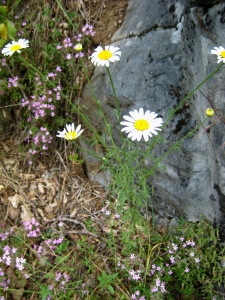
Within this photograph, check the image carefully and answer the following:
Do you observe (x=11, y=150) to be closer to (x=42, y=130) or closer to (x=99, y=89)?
(x=42, y=130)

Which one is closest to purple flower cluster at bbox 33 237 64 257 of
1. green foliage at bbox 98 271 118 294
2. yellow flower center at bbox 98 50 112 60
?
green foliage at bbox 98 271 118 294

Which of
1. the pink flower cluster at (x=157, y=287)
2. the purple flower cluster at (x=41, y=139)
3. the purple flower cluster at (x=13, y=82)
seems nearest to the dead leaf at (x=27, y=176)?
the purple flower cluster at (x=41, y=139)

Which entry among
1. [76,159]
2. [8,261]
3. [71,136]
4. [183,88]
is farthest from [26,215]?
[183,88]

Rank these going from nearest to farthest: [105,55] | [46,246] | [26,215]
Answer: [105,55]
[46,246]
[26,215]

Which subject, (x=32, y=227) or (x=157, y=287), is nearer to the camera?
(x=157, y=287)

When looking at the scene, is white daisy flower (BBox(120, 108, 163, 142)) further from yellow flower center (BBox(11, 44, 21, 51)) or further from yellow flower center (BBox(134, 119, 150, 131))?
yellow flower center (BBox(11, 44, 21, 51))

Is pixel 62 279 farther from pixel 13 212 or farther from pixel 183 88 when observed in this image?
pixel 183 88

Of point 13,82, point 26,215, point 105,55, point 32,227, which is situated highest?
point 13,82

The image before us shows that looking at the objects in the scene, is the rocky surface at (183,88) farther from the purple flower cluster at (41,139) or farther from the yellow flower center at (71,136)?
the purple flower cluster at (41,139)
